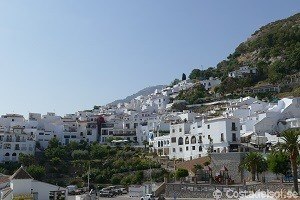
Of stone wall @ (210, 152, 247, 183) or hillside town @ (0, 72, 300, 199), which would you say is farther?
hillside town @ (0, 72, 300, 199)

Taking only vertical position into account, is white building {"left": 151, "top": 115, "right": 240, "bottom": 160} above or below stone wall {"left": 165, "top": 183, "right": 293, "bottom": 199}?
above

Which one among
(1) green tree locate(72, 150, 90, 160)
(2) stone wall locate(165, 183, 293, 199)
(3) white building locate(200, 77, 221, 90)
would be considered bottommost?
(2) stone wall locate(165, 183, 293, 199)

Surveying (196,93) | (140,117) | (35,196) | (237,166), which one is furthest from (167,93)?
(35,196)

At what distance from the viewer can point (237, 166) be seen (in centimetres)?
5138

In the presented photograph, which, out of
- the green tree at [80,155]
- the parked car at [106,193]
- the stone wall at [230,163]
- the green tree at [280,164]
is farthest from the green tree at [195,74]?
the green tree at [280,164]

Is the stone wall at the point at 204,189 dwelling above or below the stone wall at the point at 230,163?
below

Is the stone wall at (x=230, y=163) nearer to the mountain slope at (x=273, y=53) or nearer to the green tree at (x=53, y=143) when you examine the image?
the green tree at (x=53, y=143)

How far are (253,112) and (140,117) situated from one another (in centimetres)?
2839

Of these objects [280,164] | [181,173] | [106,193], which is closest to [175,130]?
[181,173]

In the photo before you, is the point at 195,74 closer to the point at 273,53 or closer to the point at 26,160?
the point at 273,53

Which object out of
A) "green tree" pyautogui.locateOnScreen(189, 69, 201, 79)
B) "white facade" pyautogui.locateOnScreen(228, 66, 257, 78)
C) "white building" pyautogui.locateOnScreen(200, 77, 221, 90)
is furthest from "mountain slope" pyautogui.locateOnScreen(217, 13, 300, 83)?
"green tree" pyautogui.locateOnScreen(189, 69, 201, 79)

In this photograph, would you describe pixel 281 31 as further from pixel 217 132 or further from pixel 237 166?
pixel 237 166

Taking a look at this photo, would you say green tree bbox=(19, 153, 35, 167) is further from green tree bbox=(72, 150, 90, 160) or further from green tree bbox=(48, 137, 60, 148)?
green tree bbox=(48, 137, 60, 148)

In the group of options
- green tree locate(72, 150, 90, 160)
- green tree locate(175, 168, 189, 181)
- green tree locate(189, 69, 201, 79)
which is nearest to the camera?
green tree locate(175, 168, 189, 181)
